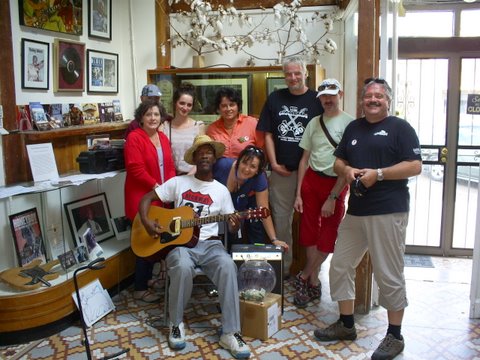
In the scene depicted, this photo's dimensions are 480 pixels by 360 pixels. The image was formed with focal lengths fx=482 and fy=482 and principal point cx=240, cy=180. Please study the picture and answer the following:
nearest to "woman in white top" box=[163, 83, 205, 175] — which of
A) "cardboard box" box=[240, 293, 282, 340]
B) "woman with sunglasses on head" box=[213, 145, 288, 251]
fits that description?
"woman with sunglasses on head" box=[213, 145, 288, 251]

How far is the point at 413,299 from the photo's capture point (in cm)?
343

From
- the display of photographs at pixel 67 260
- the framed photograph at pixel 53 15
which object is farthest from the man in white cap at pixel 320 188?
the framed photograph at pixel 53 15

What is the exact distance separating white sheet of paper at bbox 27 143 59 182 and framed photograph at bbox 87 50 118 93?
0.86 meters

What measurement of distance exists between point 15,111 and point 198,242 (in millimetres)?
1429

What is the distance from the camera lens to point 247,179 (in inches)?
121

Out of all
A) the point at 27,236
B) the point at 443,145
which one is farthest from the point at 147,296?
the point at 443,145

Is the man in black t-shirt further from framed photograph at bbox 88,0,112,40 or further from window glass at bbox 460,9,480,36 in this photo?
window glass at bbox 460,9,480,36

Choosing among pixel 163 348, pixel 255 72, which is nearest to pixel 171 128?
pixel 255 72

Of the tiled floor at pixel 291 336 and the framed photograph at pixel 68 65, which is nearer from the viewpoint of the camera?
the tiled floor at pixel 291 336

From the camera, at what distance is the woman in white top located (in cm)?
340

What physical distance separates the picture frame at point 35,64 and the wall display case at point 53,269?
0.71m

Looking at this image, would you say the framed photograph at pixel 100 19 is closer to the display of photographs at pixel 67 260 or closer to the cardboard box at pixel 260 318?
the display of photographs at pixel 67 260

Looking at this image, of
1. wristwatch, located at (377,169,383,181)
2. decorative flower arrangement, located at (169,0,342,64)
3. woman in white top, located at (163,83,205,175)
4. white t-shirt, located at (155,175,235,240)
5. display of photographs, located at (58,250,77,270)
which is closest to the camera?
wristwatch, located at (377,169,383,181)

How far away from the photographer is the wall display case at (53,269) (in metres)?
2.76
